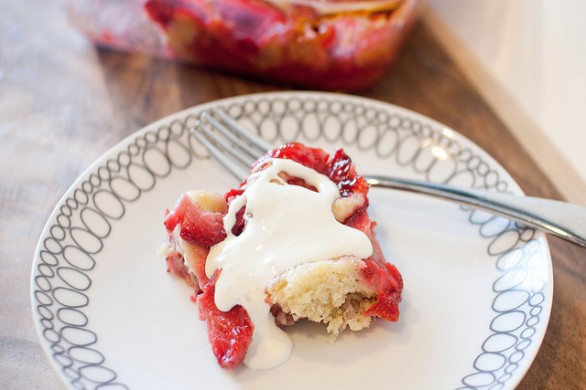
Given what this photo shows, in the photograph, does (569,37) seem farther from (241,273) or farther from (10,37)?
(10,37)

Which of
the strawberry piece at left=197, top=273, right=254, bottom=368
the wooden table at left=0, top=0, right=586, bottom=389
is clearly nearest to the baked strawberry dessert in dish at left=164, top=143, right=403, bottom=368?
the strawberry piece at left=197, top=273, right=254, bottom=368

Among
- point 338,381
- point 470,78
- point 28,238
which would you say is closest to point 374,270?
point 338,381

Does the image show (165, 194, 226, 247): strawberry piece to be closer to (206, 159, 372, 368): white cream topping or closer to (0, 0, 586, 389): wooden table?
(206, 159, 372, 368): white cream topping

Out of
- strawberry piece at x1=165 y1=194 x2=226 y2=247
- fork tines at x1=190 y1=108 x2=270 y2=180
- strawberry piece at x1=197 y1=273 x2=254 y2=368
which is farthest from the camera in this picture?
fork tines at x1=190 y1=108 x2=270 y2=180

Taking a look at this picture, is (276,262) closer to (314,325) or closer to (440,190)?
(314,325)

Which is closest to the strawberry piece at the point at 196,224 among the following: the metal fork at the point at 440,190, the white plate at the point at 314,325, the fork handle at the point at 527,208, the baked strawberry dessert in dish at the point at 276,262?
the baked strawberry dessert in dish at the point at 276,262

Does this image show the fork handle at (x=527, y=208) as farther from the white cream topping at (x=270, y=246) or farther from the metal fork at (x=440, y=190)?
the white cream topping at (x=270, y=246)

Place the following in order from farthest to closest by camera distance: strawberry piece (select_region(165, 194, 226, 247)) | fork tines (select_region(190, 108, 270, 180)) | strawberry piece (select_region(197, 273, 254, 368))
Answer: fork tines (select_region(190, 108, 270, 180)), strawberry piece (select_region(165, 194, 226, 247)), strawberry piece (select_region(197, 273, 254, 368))
